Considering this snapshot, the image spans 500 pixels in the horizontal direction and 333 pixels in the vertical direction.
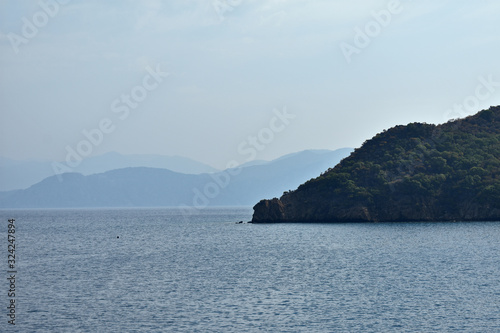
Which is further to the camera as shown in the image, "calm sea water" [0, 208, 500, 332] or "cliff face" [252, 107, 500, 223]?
"cliff face" [252, 107, 500, 223]

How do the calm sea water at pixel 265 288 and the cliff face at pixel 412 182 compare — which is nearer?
the calm sea water at pixel 265 288

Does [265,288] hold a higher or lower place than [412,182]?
lower

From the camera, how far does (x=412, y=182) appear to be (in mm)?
168250

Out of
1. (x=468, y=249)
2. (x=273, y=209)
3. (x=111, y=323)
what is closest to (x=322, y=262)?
(x=468, y=249)

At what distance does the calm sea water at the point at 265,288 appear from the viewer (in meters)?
46.3

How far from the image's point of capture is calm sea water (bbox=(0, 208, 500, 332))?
46.3 meters

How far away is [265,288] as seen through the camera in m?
61.1

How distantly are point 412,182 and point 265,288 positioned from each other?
117579mm

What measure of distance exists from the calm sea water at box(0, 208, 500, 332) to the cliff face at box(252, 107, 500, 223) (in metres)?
57.4

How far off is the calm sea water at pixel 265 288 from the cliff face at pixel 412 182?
57.4 m

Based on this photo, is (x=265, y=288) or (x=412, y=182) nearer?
(x=265, y=288)

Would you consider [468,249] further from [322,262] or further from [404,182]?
[404,182]

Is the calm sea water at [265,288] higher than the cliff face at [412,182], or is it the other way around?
the cliff face at [412,182]

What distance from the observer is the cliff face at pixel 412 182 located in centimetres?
16512
